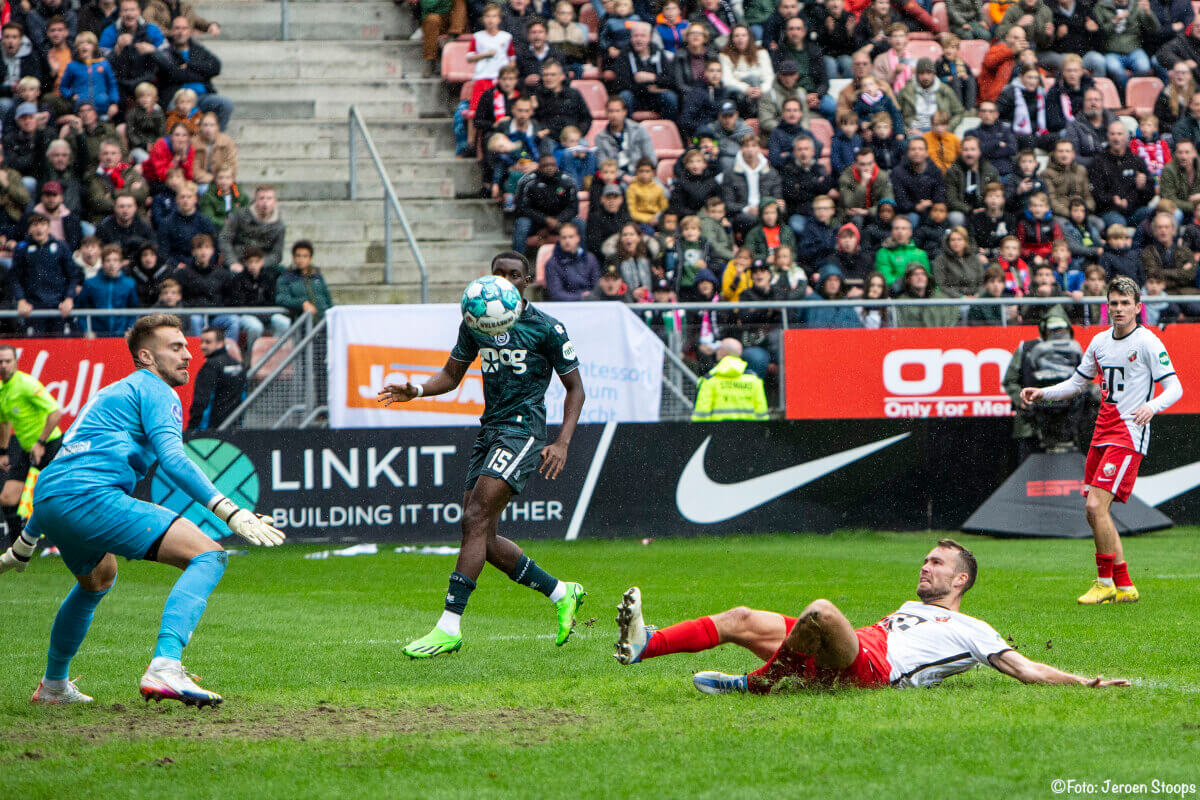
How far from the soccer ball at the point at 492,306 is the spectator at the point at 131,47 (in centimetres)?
1284

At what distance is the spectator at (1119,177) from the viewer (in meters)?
20.8

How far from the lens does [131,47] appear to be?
19750mm

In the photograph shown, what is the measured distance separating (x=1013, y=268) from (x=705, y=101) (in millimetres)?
5133

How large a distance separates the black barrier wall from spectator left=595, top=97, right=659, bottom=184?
5377 millimetres

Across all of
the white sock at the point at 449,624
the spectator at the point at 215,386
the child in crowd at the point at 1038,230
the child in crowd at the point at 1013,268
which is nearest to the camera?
the white sock at the point at 449,624

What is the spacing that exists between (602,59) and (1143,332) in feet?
40.9

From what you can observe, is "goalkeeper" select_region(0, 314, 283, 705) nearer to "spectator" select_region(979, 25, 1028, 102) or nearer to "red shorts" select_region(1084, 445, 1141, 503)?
"red shorts" select_region(1084, 445, 1141, 503)

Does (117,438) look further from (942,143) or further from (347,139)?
(942,143)

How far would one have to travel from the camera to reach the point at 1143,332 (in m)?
11.1

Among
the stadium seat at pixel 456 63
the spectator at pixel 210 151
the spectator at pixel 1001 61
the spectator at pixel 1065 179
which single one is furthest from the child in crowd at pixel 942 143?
the spectator at pixel 210 151

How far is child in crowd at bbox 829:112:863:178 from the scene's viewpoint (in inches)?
816

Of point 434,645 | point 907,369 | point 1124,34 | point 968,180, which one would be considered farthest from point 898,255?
point 434,645

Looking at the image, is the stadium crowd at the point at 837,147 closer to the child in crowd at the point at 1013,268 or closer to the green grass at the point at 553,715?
the child in crowd at the point at 1013,268

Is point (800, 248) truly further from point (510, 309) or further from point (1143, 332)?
point (510, 309)
